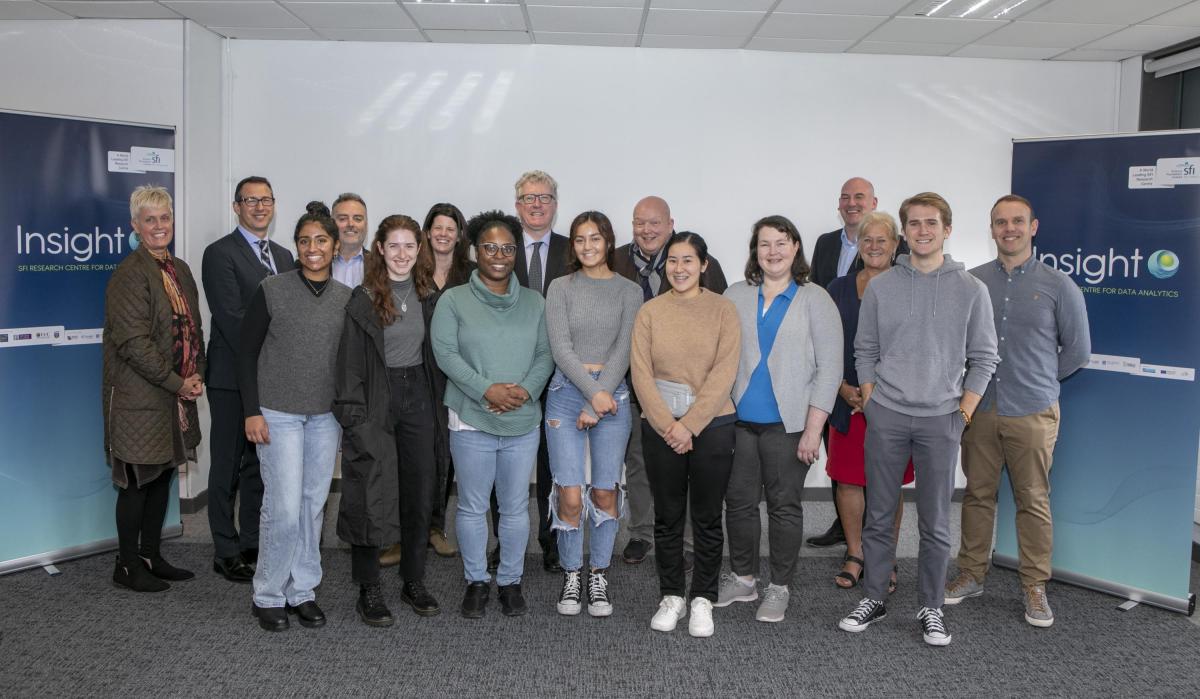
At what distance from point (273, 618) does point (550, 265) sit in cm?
185

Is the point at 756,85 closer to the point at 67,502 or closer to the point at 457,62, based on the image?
the point at 457,62

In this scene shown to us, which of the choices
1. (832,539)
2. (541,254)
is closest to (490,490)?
(541,254)

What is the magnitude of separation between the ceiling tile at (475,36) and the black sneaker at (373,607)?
3.23 metres

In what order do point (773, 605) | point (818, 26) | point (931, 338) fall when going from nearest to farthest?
point (931, 338), point (773, 605), point (818, 26)

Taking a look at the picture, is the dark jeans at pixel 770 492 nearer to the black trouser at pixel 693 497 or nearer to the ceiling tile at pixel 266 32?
the black trouser at pixel 693 497

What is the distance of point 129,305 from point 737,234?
3.42m

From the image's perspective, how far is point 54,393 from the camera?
12.6 feet

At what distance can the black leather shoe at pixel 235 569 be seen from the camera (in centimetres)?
364

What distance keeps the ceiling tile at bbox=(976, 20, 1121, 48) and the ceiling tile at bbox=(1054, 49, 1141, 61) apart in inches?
7.6

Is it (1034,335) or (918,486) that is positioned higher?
(1034,335)

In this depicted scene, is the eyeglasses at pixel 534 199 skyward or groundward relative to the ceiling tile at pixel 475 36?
groundward

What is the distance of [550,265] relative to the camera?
3.80 meters

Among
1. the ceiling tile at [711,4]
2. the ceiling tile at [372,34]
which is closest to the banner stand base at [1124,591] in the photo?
the ceiling tile at [711,4]

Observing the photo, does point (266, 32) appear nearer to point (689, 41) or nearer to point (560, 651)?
point (689, 41)
